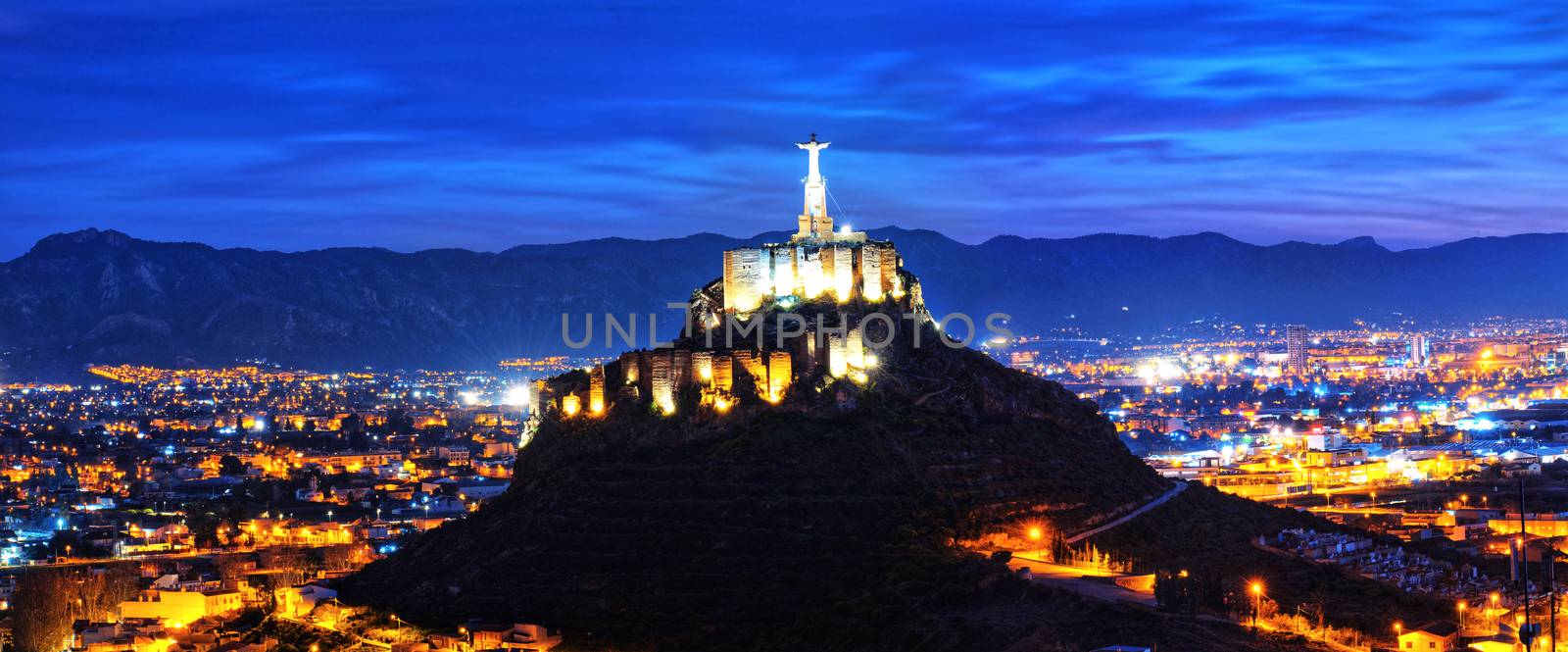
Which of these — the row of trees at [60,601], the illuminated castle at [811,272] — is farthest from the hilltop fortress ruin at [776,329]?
the row of trees at [60,601]

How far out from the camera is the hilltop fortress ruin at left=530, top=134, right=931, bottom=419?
256 ft

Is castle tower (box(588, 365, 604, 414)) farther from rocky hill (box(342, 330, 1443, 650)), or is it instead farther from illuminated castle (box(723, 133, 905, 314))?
illuminated castle (box(723, 133, 905, 314))

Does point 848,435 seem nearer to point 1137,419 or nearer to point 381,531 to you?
point 381,531

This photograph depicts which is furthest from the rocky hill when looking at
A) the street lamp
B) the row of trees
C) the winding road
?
the row of trees

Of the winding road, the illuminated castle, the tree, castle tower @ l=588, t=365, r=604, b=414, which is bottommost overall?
the tree

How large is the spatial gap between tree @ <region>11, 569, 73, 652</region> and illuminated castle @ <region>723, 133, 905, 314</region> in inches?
974

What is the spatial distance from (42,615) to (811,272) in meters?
28.2

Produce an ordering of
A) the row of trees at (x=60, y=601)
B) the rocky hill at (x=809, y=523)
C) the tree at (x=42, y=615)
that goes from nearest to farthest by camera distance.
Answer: the rocky hill at (x=809, y=523), the tree at (x=42, y=615), the row of trees at (x=60, y=601)

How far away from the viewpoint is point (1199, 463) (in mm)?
129875

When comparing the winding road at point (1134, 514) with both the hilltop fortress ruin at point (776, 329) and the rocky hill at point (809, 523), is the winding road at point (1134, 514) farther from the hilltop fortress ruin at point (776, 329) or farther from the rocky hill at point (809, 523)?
the hilltop fortress ruin at point (776, 329)

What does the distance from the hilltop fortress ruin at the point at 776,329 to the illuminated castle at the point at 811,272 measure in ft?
0.11

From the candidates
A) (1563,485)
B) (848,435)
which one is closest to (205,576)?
(848,435)

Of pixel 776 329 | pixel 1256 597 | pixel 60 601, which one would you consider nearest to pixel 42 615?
pixel 60 601

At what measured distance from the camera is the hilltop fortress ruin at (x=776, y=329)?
256ft
